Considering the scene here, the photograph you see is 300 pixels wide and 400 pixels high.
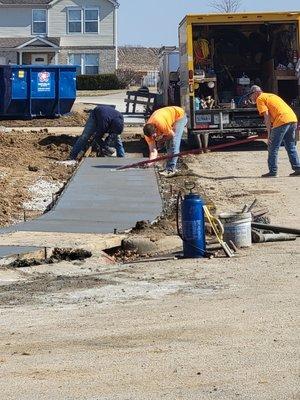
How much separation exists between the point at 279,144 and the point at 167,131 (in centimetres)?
217

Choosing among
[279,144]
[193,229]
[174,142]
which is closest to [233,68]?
[174,142]

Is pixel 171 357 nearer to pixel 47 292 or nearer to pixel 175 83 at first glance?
pixel 47 292

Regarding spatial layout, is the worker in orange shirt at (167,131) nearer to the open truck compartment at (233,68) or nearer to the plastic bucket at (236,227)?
the open truck compartment at (233,68)

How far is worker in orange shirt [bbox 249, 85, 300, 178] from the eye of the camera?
765 inches

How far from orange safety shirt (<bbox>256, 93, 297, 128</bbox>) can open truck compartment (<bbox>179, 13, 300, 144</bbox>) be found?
4750 mm

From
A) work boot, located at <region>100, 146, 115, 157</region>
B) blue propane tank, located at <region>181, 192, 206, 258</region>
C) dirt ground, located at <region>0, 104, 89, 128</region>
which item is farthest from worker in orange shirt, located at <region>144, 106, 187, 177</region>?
dirt ground, located at <region>0, 104, 89, 128</region>

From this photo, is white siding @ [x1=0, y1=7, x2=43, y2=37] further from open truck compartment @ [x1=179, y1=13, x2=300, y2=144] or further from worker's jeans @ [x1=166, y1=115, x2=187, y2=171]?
worker's jeans @ [x1=166, y1=115, x2=187, y2=171]

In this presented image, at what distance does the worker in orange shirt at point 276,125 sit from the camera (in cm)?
1944

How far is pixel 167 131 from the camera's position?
2017 centimetres

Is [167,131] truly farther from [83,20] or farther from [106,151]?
[83,20]

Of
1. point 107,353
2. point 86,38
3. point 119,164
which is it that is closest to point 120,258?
point 107,353

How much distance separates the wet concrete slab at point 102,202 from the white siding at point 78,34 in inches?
1963

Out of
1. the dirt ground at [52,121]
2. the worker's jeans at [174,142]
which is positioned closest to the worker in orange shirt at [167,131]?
the worker's jeans at [174,142]

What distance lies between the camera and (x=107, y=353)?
730 centimetres
